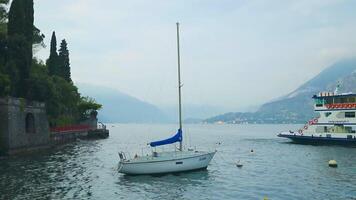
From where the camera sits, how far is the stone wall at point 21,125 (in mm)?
46125

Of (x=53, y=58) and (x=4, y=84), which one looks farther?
(x=53, y=58)

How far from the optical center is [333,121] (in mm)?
65375

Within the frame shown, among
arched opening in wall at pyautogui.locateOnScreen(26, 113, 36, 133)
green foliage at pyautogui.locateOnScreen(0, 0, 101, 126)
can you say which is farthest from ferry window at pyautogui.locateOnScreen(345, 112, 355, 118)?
arched opening in wall at pyautogui.locateOnScreen(26, 113, 36, 133)

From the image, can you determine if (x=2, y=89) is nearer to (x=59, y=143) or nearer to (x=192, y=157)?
(x=59, y=143)

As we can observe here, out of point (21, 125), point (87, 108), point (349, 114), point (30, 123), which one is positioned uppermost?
point (87, 108)

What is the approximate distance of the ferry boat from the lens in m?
63.4

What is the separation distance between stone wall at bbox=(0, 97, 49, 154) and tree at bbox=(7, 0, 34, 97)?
3.55 meters

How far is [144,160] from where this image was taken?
35250 millimetres

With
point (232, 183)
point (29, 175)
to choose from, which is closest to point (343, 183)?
point (232, 183)

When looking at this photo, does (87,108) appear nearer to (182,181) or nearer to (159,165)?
(159,165)

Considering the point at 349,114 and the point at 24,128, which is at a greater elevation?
the point at 349,114

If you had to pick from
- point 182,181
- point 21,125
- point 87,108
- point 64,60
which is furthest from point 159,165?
point 87,108

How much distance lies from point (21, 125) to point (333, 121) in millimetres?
47604

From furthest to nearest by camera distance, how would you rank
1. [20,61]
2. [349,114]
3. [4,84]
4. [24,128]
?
[349,114] → [20,61] → [24,128] → [4,84]
